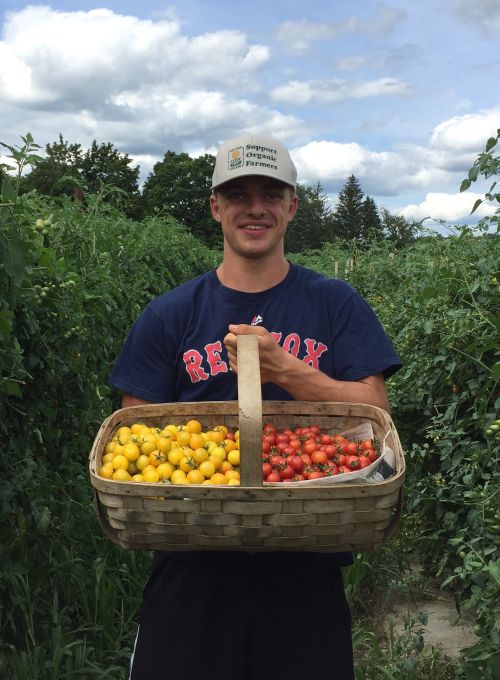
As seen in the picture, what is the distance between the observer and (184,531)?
1590 millimetres

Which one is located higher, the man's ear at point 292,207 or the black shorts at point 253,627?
the man's ear at point 292,207

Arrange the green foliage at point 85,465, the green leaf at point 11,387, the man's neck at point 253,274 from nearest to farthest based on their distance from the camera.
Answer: the man's neck at point 253,274 → the green leaf at point 11,387 → the green foliage at point 85,465

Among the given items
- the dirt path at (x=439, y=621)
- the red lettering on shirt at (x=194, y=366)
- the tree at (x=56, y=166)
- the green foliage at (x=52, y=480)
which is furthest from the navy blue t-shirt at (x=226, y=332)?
the tree at (x=56, y=166)

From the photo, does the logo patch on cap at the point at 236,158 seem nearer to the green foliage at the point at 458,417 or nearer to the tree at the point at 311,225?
the green foliage at the point at 458,417

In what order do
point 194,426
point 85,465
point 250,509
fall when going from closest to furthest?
point 250,509 → point 194,426 → point 85,465

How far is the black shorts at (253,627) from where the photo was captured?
6.29ft

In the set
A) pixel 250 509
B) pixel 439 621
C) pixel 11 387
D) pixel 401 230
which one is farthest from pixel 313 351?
pixel 401 230

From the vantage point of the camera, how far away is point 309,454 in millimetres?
1819

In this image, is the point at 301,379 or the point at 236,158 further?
the point at 236,158

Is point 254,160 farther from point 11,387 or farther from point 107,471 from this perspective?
point 11,387

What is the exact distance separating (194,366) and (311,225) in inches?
3037

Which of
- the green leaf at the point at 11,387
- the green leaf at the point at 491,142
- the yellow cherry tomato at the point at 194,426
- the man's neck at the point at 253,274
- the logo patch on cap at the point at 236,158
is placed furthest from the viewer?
the green leaf at the point at 491,142

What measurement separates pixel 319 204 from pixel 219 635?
79744mm

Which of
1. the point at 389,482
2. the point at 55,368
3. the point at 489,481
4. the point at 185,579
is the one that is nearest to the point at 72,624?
the point at 55,368
